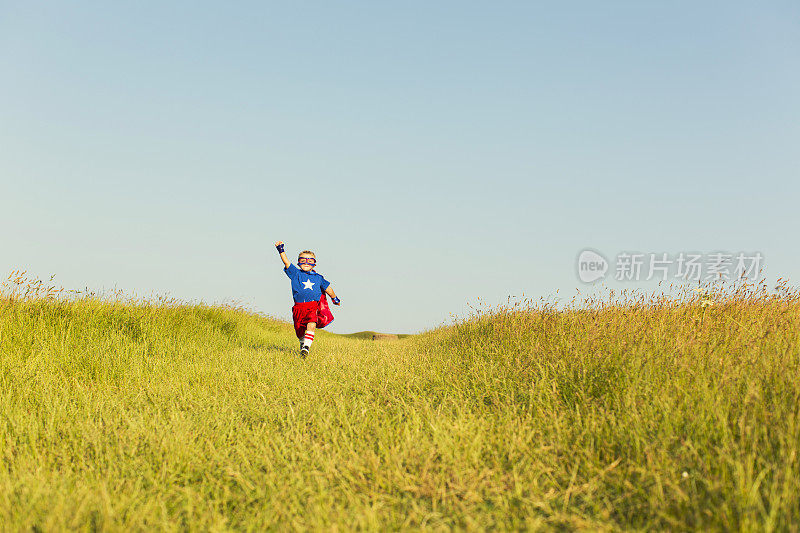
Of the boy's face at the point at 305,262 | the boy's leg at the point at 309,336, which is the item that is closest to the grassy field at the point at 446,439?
the boy's leg at the point at 309,336

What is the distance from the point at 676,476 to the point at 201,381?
4.71m

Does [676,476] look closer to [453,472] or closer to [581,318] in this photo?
[453,472]

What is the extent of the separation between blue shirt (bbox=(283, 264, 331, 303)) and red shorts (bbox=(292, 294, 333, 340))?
101mm

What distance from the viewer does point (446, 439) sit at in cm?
293

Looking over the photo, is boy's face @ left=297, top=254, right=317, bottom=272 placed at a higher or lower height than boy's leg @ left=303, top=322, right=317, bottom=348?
higher

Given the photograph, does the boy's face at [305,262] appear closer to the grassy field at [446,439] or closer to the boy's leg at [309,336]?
the boy's leg at [309,336]

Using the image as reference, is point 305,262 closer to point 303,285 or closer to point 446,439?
point 303,285

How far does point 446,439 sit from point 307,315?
19.7 feet

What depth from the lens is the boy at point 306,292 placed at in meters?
8.63

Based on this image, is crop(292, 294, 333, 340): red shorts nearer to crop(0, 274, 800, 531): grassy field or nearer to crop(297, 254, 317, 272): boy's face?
crop(297, 254, 317, 272): boy's face

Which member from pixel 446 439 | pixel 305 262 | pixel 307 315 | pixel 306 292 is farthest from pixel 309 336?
pixel 446 439

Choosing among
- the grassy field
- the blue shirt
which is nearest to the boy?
the blue shirt

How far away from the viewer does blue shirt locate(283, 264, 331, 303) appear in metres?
8.64

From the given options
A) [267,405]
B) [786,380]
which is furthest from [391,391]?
[786,380]
